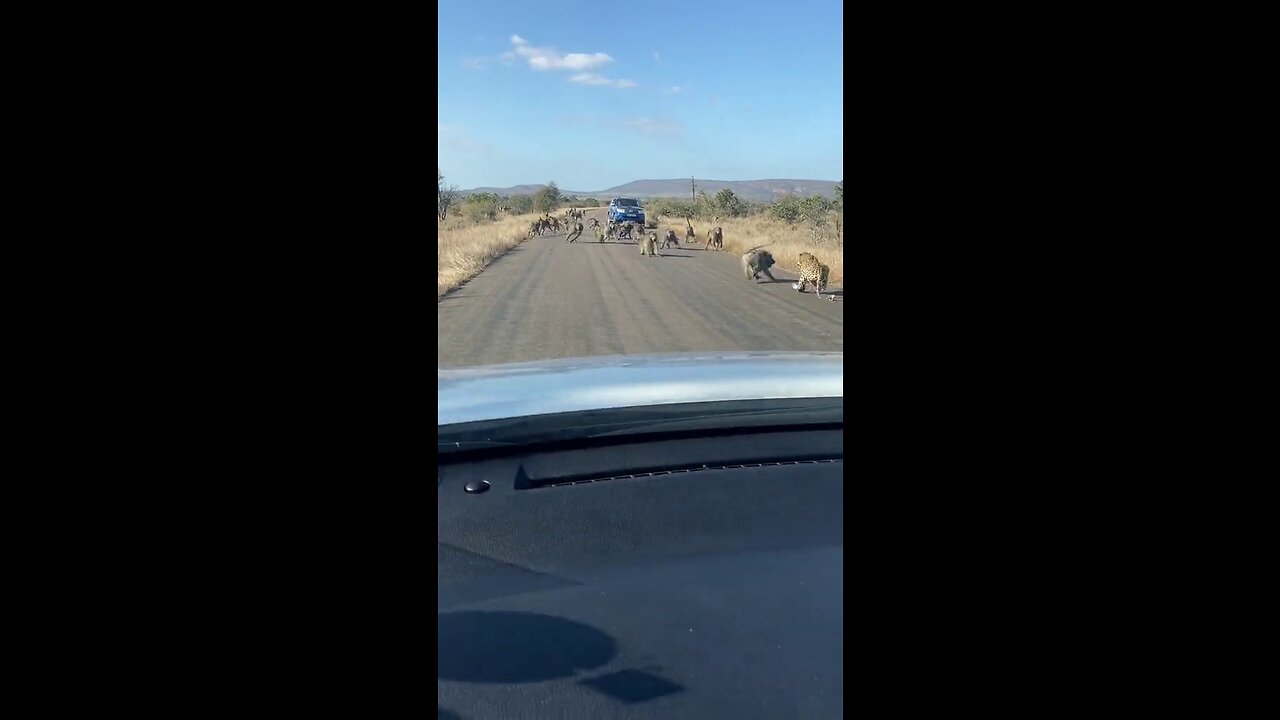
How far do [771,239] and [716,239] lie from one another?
212 centimetres

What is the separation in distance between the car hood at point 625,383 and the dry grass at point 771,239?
17.6 m

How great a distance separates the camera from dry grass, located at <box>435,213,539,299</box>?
25.2 metres

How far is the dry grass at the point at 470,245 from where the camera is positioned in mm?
25188

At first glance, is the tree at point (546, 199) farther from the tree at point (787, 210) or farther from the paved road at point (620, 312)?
the paved road at point (620, 312)

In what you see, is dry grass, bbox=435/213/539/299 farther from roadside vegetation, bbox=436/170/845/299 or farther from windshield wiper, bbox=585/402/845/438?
windshield wiper, bbox=585/402/845/438

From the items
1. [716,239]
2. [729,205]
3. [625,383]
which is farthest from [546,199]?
[625,383]


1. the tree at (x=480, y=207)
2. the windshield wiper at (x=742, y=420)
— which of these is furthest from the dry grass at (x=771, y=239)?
the windshield wiper at (x=742, y=420)

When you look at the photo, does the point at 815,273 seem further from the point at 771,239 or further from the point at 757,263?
the point at 771,239

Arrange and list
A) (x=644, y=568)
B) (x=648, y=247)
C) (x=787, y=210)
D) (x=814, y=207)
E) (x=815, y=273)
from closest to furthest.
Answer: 1. (x=644, y=568)
2. (x=815, y=273)
3. (x=648, y=247)
4. (x=814, y=207)
5. (x=787, y=210)

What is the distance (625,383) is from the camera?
4.54m
